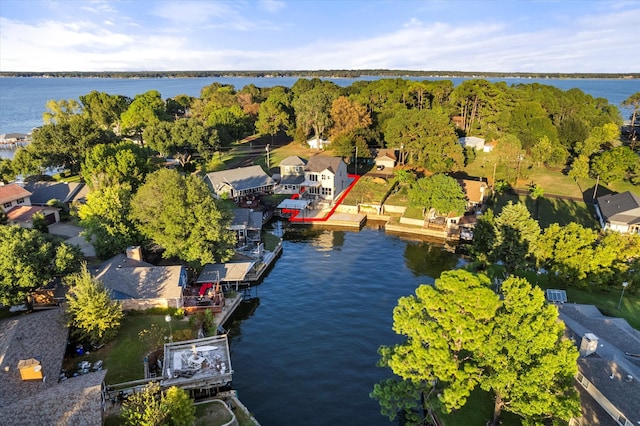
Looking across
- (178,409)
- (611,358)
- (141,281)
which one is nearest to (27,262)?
(141,281)

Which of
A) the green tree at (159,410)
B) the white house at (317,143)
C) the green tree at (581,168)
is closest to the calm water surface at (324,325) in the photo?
the green tree at (159,410)

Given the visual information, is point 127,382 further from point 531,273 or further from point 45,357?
point 531,273

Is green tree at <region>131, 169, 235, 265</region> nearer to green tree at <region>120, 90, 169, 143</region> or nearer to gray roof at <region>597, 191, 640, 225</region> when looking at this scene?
gray roof at <region>597, 191, 640, 225</region>

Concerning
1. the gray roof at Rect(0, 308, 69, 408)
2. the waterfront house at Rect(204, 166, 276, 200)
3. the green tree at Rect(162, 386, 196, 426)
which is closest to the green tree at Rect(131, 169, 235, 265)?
the gray roof at Rect(0, 308, 69, 408)

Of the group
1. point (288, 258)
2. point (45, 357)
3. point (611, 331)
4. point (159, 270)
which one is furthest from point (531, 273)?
point (45, 357)

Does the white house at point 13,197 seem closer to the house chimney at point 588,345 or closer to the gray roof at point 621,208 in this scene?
the house chimney at point 588,345

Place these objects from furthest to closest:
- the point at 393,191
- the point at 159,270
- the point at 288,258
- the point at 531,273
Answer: the point at 393,191 → the point at 288,258 → the point at 531,273 → the point at 159,270
